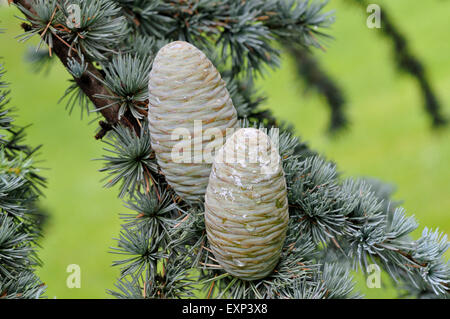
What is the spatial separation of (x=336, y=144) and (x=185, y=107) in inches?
47.6

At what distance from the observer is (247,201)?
0.47m

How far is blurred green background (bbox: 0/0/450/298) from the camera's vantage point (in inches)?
80.8

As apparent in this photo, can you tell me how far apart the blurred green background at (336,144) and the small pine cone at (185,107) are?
1.07 metres

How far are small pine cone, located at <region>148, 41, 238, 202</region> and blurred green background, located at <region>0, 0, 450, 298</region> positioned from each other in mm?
1071

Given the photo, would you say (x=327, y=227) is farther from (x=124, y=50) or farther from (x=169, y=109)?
(x=124, y=50)

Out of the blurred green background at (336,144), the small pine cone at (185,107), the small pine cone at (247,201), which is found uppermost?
the blurred green background at (336,144)

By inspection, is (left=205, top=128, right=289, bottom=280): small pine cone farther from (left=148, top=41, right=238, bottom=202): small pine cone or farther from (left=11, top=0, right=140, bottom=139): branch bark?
(left=11, top=0, right=140, bottom=139): branch bark

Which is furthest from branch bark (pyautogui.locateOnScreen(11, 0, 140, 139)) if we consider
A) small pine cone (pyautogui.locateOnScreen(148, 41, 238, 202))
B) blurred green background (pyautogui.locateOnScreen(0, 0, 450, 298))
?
blurred green background (pyautogui.locateOnScreen(0, 0, 450, 298))

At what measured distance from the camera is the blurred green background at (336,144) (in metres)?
2.05

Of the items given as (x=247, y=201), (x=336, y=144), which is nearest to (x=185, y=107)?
(x=247, y=201)

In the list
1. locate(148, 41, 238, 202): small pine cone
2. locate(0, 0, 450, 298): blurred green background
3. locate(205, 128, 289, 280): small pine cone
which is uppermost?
locate(0, 0, 450, 298): blurred green background

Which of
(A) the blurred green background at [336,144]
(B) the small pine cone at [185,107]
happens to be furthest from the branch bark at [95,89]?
(A) the blurred green background at [336,144]

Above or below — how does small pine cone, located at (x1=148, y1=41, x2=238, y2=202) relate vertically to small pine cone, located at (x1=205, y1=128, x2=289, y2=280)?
above

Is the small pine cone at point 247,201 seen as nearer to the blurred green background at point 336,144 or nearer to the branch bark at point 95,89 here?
the branch bark at point 95,89
